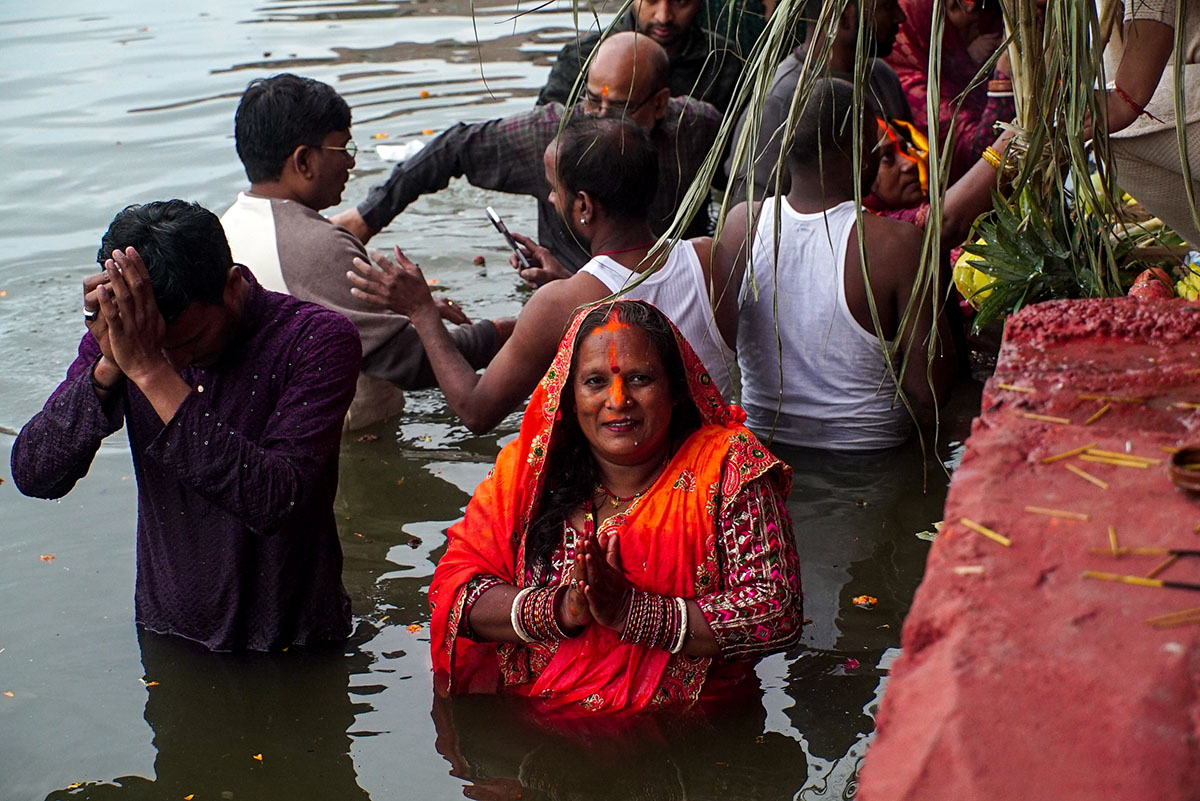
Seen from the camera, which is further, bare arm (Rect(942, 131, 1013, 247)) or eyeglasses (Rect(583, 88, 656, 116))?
eyeglasses (Rect(583, 88, 656, 116))

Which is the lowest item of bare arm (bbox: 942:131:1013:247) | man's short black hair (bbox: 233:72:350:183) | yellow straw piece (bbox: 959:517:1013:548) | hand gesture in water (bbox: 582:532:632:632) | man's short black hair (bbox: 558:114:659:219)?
hand gesture in water (bbox: 582:532:632:632)

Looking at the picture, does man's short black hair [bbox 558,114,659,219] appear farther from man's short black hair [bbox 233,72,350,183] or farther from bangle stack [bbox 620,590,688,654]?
bangle stack [bbox 620,590,688,654]

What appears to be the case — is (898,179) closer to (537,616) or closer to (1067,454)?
(537,616)

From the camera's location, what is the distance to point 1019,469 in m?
1.56

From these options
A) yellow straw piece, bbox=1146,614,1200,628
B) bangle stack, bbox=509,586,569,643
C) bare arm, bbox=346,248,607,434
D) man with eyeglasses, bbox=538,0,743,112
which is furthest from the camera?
man with eyeglasses, bbox=538,0,743,112

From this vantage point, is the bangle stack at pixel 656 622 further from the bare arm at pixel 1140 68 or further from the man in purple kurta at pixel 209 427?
the bare arm at pixel 1140 68

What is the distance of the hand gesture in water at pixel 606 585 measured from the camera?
304 cm

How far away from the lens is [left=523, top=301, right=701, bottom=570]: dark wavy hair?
3.35 m

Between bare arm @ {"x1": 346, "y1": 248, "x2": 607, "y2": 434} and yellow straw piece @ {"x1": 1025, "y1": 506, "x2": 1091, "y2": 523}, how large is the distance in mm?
2574

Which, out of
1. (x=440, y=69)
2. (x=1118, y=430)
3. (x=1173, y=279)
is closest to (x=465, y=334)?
(x=1173, y=279)

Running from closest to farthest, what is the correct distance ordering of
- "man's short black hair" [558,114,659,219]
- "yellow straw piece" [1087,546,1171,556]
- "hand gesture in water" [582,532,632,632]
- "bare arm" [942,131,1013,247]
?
"yellow straw piece" [1087,546,1171,556]
"hand gesture in water" [582,532,632,632]
"man's short black hair" [558,114,659,219]
"bare arm" [942,131,1013,247]

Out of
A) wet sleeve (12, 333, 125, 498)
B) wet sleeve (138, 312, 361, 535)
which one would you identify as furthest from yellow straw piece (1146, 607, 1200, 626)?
wet sleeve (12, 333, 125, 498)

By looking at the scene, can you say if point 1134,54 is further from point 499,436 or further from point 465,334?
point 499,436

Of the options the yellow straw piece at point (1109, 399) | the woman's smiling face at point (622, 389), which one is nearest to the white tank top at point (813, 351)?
the woman's smiling face at point (622, 389)
